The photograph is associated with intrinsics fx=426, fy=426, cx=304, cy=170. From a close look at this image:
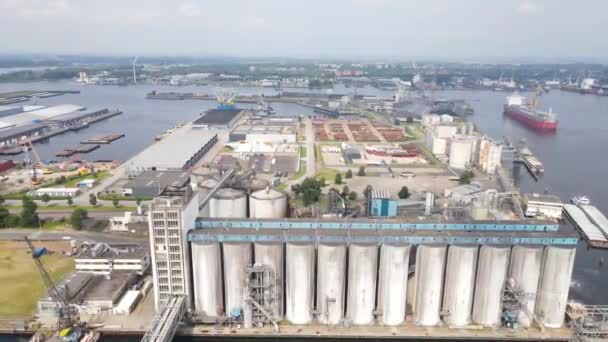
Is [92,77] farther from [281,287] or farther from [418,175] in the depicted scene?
[281,287]

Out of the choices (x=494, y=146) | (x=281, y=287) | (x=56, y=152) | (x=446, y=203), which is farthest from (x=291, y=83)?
(x=281, y=287)

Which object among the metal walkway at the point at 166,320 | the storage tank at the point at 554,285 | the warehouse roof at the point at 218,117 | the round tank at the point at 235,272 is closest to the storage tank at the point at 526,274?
the storage tank at the point at 554,285

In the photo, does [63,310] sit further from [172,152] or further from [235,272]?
[172,152]

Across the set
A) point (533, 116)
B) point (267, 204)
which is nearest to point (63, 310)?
point (267, 204)

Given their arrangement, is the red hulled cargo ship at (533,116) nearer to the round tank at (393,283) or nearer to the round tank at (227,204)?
the round tank at (227,204)

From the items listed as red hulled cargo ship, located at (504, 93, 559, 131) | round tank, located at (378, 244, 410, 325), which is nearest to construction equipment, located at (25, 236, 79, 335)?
round tank, located at (378, 244, 410, 325)

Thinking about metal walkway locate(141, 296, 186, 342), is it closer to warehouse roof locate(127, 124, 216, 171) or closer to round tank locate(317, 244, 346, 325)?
round tank locate(317, 244, 346, 325)

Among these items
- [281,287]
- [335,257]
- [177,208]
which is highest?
[177,208]
